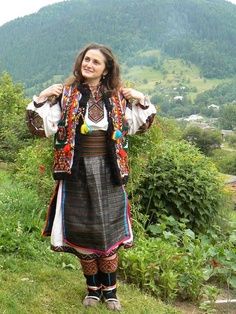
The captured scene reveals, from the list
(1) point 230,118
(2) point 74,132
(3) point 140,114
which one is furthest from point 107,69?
(1) point 230,118

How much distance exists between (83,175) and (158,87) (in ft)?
447

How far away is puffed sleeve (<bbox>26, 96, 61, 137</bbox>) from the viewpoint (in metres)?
3.30

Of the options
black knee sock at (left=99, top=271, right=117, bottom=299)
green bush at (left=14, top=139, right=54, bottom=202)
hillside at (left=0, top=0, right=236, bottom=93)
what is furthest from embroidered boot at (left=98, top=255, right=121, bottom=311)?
hillside at (left=0, top=0, right=236, bottom=93)

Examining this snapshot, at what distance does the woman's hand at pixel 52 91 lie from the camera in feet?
10.8

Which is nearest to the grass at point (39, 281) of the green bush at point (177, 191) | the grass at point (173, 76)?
the green bush at point (177, 191)

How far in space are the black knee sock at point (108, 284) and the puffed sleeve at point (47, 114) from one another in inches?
41.5

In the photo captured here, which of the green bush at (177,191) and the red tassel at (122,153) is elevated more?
the red tassel at (122,153)

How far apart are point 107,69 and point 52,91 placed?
0.40 metres

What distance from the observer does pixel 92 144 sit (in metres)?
3.37

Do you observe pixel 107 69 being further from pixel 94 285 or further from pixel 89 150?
pixel 94 285

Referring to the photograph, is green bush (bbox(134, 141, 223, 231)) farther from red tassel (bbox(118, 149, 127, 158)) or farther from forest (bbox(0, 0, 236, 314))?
red tassel (bbox(118, 149, 127, 158))

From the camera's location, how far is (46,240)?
479 cm

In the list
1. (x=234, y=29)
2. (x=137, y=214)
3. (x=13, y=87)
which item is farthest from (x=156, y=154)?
(x=234, y=29)

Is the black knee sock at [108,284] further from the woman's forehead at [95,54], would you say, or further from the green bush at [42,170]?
the green bush at [42,170]
